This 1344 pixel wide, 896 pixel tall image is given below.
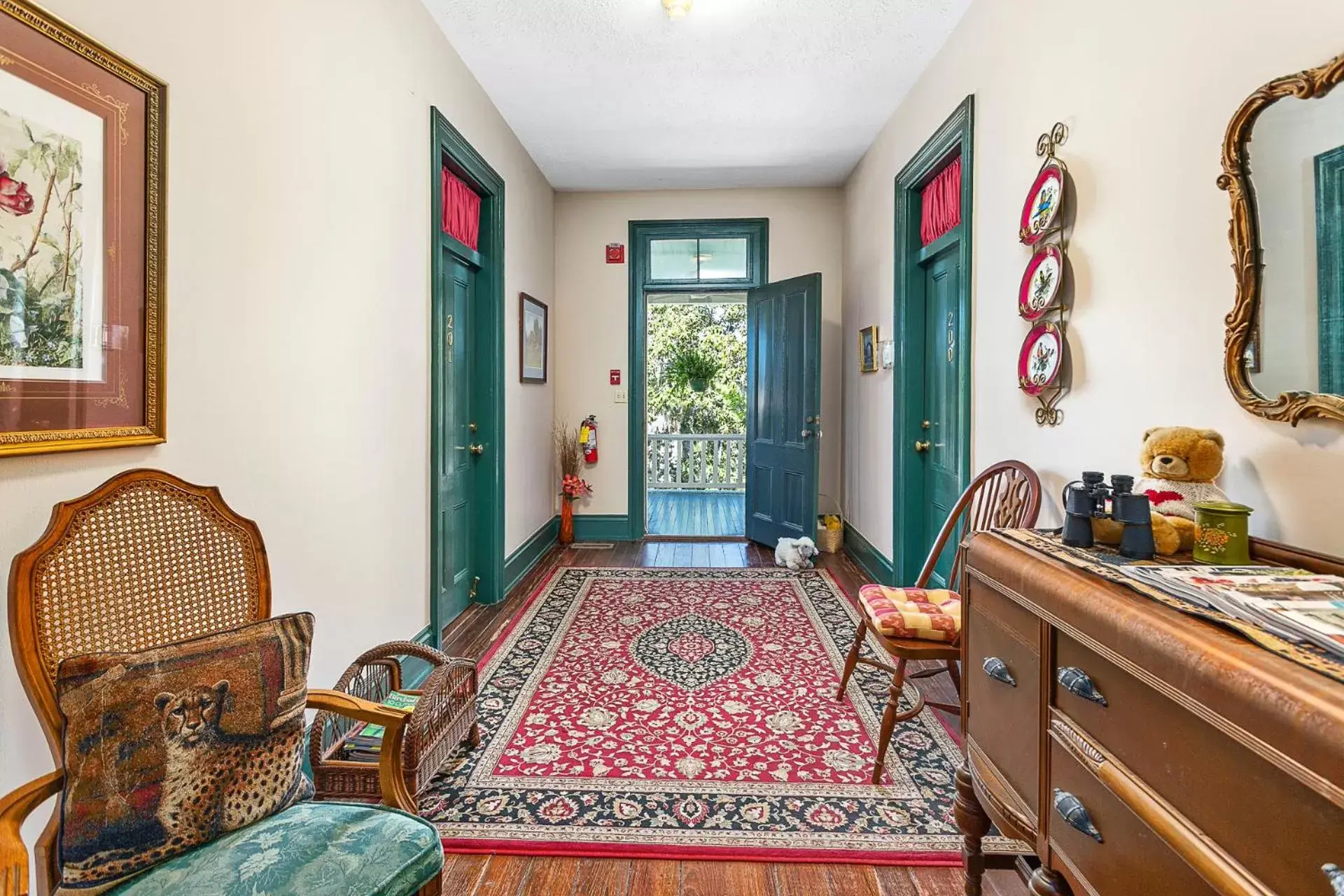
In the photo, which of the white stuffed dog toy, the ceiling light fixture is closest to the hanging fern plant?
the white stuffed dog toy

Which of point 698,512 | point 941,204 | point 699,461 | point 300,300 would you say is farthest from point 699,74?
point 699,461

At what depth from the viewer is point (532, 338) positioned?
171 inches

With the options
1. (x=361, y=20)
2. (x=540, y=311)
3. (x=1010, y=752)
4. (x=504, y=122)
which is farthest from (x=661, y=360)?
(x=1010, y=752)

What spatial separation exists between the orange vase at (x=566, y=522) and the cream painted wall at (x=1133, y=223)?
3.34 meters

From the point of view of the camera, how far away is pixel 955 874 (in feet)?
5.09

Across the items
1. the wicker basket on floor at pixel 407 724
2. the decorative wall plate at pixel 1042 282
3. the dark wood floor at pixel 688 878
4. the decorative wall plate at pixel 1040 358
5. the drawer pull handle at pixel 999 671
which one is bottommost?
the dark wood floor at pixel 688 878

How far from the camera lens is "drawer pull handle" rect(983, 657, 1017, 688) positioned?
1105 mm

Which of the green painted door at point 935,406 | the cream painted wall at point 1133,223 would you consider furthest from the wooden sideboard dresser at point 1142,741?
the green painted door at point 935,406

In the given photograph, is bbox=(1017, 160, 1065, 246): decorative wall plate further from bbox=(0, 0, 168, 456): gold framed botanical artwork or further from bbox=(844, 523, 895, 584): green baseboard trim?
bbox=(0, 0, 168, 456): gold framed botanical artwork

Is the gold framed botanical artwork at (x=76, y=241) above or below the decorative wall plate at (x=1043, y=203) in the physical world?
below

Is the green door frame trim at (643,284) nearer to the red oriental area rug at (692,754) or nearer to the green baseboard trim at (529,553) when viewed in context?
the green baseboard trim at (529,553)

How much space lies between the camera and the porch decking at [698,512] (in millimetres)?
5727

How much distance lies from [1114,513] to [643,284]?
4.40 metres

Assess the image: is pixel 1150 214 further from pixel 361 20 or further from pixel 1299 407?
pixel 361 20
